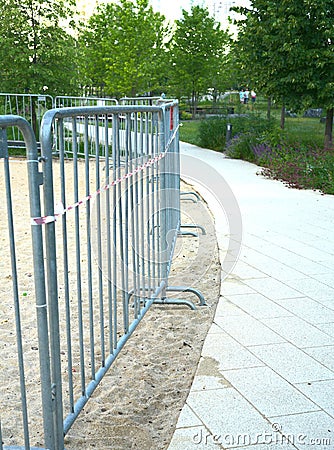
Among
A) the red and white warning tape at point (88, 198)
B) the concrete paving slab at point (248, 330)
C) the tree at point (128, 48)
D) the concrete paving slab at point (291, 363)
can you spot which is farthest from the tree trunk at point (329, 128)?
the tree at point (128, 48)

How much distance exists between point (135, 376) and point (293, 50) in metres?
12.2

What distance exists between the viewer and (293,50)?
48.3ft

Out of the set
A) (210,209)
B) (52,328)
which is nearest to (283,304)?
(52,328)

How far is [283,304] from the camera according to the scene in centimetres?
559

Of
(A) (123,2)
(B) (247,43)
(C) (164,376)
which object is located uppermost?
(A) (123,2)

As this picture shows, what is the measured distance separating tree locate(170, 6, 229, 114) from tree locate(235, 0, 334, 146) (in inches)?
713

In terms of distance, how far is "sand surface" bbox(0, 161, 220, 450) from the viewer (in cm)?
352

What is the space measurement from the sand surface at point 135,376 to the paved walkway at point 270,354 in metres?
0.15

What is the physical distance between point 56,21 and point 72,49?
1.05m

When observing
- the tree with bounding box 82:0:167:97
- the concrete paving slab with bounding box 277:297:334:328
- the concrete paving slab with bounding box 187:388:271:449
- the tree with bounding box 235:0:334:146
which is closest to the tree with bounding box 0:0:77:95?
the tree with bounding box 235:0:334:146

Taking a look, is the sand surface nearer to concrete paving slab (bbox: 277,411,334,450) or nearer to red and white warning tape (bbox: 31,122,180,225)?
concrete paving slab (bbox: 277,411,334,450)

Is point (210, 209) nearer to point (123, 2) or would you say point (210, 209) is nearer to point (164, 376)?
point (164, 376)

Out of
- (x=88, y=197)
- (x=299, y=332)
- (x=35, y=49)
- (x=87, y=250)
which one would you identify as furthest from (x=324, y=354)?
→ (x=35, y=49)

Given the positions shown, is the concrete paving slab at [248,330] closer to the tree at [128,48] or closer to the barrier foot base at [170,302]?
the barrier foot base at [170,302]
